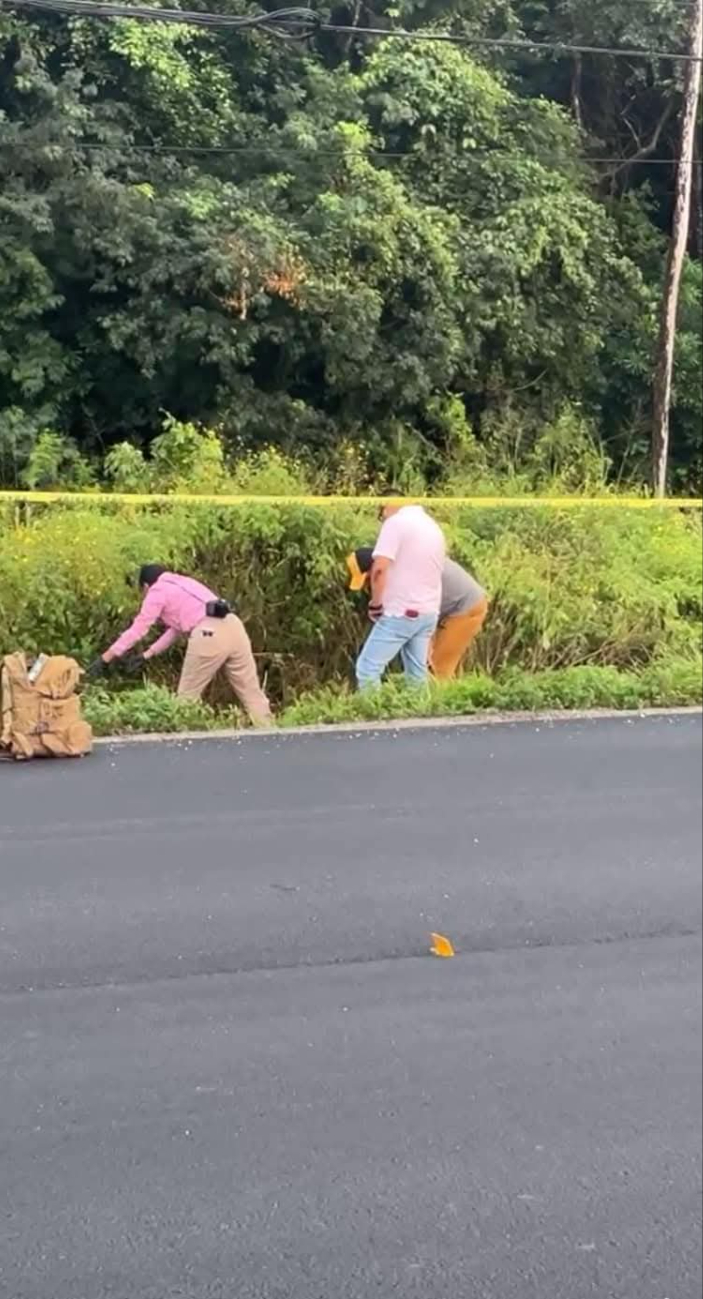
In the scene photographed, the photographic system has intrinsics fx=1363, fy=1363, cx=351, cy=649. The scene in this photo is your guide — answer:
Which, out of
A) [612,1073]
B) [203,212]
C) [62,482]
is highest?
[203,212]

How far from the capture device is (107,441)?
5.01m

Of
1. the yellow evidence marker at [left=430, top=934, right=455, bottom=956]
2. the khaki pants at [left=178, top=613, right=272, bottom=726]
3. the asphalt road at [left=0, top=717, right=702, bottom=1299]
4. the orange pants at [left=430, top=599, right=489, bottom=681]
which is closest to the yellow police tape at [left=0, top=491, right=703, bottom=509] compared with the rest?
the orange pants at [left=430, top=599, right=489, bottom=681]

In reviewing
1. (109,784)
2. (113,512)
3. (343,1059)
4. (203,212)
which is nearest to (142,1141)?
(343,1059)

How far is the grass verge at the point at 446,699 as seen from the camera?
404 cm

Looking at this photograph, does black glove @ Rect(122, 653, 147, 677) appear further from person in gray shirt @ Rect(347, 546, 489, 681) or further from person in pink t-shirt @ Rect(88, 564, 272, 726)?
person in gray shirt @ Rect(347, 546, 489, 681)

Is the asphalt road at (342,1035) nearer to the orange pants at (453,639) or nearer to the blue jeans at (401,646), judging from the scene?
the blue jeans at (401,646)

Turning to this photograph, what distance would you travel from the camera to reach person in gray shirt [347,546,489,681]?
5.60 metres

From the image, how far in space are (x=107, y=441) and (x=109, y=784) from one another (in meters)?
2.23

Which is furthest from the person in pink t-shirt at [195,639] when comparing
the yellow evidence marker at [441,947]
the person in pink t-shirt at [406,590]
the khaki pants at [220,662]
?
the yellow evidence marker at [441,947]

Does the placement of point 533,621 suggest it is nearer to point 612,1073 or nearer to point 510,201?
point 510,201

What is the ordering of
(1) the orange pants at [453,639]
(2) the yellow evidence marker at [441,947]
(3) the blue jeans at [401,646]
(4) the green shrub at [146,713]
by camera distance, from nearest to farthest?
(2) the yellow evidence marker at [441,947]
(4) the green shrub at [146,713]
(3) the blue jeans at [401,646]
(1) the orange pants at [453,639]

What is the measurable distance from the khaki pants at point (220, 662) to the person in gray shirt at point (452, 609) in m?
1.01

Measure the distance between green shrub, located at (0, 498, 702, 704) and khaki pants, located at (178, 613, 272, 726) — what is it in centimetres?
8

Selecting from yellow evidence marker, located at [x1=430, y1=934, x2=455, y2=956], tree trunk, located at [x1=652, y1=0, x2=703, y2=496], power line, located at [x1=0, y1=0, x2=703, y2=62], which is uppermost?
power line, located at [x1=0, y1=0, x2=703, y2=62]
